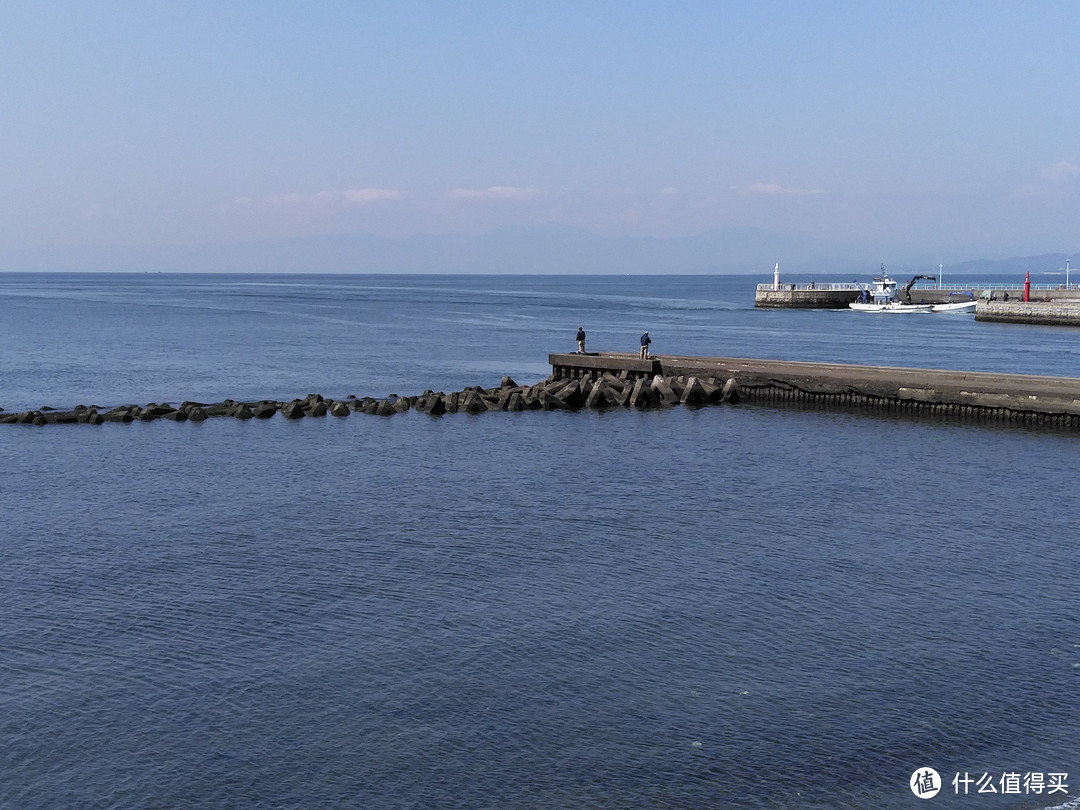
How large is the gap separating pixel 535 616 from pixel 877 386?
105 ft

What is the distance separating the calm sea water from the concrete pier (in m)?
2.02

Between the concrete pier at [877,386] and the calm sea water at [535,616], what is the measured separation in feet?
6.63

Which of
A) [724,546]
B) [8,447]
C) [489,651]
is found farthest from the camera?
[8,447]

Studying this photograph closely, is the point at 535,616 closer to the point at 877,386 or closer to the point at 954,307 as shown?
the point at 877,386

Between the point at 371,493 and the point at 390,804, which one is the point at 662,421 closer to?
the point at 371,493

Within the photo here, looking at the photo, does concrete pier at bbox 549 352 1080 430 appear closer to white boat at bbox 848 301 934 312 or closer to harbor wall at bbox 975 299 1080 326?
harbor wall at bbox 975 299 1080 326

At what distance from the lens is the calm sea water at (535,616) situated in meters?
14.8

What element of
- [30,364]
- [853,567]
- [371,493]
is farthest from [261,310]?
[853,567]

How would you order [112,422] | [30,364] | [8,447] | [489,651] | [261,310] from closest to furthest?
[489,651]
[8,447]
[112,422]
[30,364]
[261,310]

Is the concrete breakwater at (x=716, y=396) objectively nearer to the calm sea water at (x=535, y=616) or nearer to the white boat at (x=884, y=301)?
the calm sea water at (x=535, y=616)

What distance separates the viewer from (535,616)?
20766 mm

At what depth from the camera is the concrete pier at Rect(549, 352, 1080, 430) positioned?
43.7m

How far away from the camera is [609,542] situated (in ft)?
86.2

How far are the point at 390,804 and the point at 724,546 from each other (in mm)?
13640
